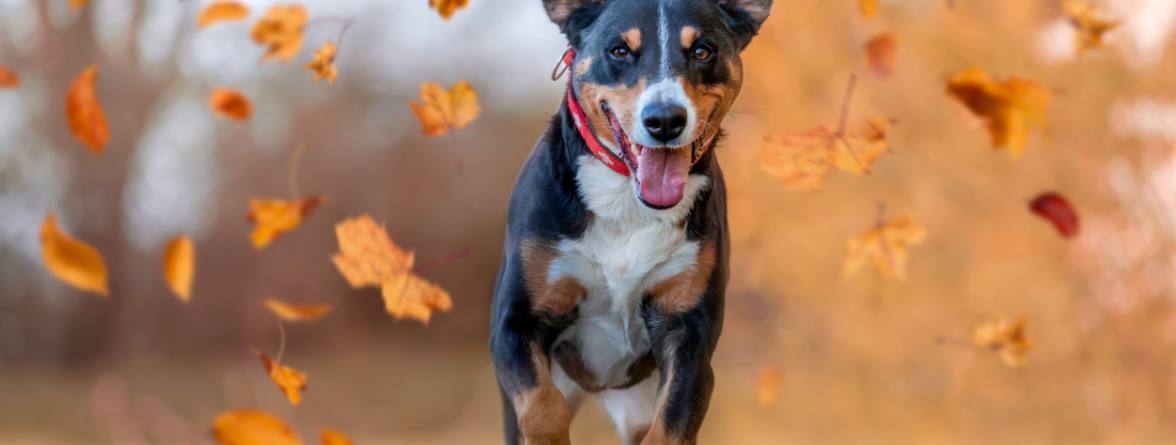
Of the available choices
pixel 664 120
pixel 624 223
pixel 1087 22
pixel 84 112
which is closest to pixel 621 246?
pixel 624 223

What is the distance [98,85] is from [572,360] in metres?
3.67

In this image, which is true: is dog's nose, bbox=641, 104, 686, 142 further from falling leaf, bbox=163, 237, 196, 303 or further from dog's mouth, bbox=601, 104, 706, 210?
falling leaf, bbox=163, 237, 196, 303

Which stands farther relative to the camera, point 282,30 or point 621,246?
point 282,30

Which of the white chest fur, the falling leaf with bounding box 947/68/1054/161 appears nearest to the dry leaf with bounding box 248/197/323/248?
the white chest fur

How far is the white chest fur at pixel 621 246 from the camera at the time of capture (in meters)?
2.50

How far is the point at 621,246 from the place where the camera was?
2525 mm

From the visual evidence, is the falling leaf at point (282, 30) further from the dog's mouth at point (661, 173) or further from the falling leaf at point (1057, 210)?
the falling leaf at point (1057, 210)

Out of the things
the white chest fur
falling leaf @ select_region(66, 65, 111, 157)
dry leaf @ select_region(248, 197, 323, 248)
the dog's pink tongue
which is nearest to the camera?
the dog's pink tongue

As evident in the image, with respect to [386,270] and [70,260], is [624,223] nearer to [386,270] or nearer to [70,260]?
[386,270]

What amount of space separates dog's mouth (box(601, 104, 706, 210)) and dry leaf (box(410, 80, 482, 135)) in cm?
92

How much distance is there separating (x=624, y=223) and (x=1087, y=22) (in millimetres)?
3290

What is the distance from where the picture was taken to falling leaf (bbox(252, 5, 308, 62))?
3.36 m

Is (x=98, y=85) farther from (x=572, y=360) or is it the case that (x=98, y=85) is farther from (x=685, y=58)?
(x=685, y=58)

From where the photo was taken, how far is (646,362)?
108 inches
